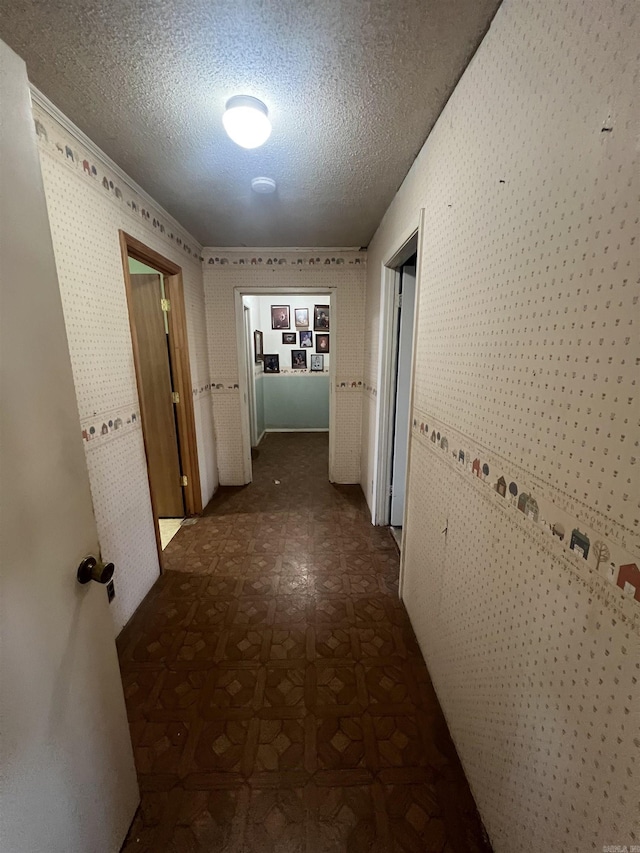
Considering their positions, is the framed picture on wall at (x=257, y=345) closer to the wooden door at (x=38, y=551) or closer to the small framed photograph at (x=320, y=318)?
the small framed photograph at (x=320, y=318)

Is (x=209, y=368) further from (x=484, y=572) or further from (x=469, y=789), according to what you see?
(x=469, y=789)

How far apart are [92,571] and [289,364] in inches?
186

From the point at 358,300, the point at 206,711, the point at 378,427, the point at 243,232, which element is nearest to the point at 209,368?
the point at 243,232

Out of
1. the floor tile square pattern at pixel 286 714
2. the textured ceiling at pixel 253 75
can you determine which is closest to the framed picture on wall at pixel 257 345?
the textured ceiling at pixel 253 75

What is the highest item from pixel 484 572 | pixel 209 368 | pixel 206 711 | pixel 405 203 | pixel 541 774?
pixel 405 203

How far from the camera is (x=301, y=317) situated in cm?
509

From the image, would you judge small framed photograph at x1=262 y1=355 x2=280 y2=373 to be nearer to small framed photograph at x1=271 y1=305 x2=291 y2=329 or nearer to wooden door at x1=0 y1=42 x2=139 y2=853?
small framed photograph at x1=271 y1=305 x2=291 y2=329

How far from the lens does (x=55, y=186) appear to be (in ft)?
4.10

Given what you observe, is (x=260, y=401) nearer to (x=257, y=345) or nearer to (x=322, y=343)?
(x=257, y=345)

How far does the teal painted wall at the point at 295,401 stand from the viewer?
533 cm

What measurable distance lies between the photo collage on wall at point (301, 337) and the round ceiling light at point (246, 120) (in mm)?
3719

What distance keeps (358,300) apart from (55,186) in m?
2.28

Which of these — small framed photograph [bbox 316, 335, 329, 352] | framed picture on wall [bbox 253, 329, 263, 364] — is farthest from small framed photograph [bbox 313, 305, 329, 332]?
framed picture on wall [bbox 253, 329, 263, 364]

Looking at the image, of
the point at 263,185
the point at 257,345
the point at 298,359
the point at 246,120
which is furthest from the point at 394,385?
the point at 298,359
